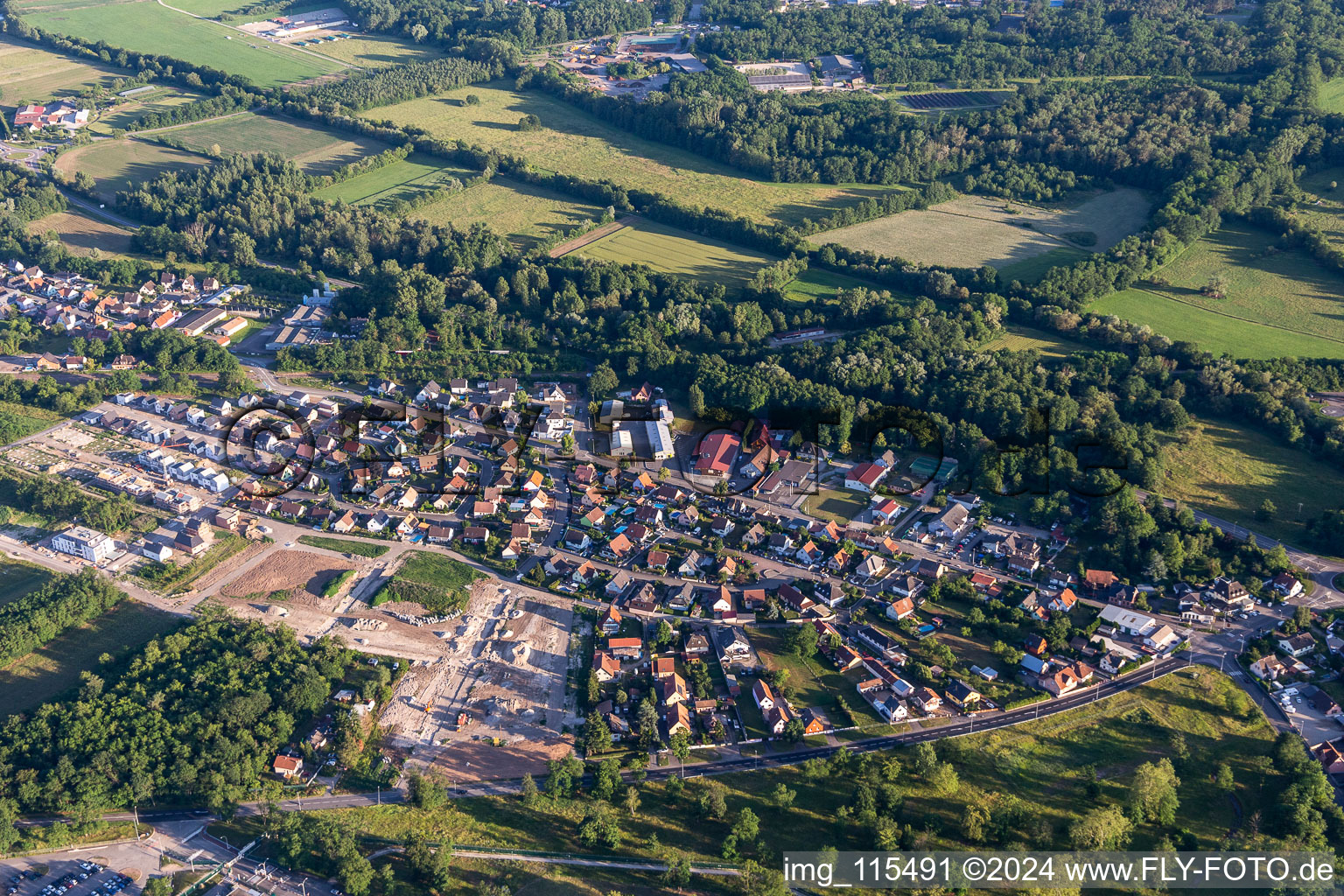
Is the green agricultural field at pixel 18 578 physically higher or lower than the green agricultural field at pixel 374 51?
lower

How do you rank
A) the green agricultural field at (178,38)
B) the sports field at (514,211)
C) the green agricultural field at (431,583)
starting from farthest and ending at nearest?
the green agricultural field at (178,38)
the sports field at (514,211)
the green agricultural field at (431,583)

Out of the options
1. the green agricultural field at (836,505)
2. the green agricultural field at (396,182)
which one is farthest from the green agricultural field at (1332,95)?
the green agricultural field at (396,182)

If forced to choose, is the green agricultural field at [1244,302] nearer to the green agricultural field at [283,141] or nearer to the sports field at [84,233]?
the green agricultural field at [283,141]

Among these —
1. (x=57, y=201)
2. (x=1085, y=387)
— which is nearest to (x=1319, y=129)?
(x=1085, y=387)

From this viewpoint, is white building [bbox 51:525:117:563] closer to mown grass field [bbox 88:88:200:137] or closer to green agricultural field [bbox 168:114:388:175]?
green agricultural field [bbox 168:114:388:175]

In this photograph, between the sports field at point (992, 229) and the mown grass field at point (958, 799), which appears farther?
the sports field at point (992, 229)

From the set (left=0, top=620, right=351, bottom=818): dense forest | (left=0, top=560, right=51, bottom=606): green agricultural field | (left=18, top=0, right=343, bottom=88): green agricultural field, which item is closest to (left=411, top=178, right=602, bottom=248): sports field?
→ (left=18, top=0, right=343, bottom=88): green agricultural field

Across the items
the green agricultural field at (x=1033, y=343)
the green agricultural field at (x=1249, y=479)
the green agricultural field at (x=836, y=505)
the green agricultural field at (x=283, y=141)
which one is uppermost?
the green agricultural field at (x=283, y=141)
